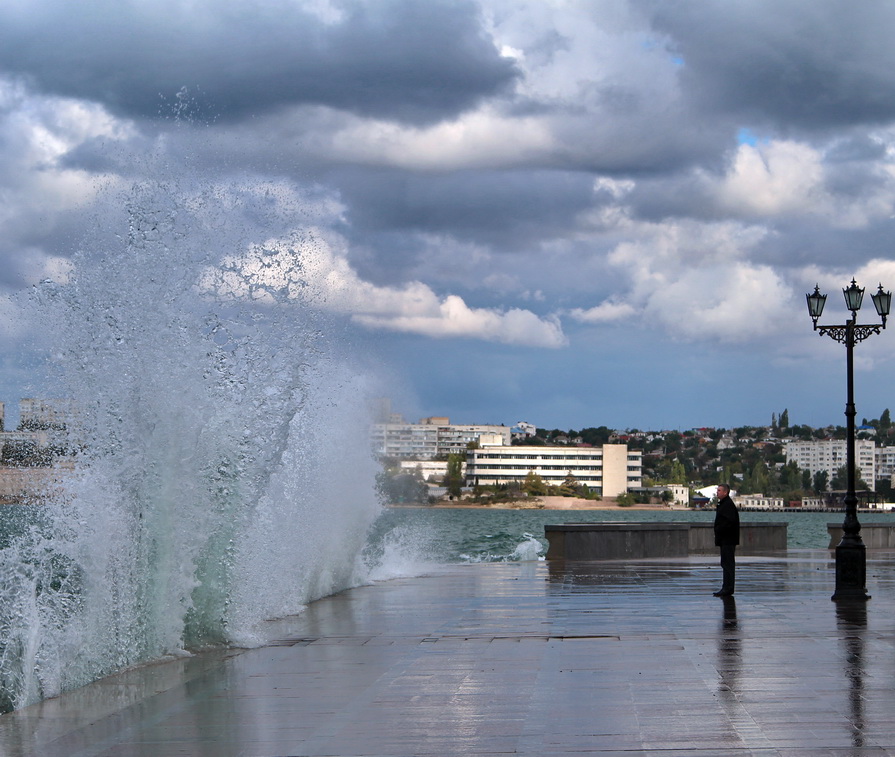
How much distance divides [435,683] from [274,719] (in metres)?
1.82

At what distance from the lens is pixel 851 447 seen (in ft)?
63.6

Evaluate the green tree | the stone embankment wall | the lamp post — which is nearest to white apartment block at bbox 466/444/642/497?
the green tree

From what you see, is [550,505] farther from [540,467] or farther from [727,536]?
[727,536]

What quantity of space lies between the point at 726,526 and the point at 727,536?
0.16 meters

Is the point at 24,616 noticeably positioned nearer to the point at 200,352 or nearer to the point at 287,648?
the point at 287,648

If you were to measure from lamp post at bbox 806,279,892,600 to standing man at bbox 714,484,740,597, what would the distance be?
4.87 ft

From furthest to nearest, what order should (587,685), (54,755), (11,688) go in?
1. (11,688)
2. (587,685)
3. (54,755)

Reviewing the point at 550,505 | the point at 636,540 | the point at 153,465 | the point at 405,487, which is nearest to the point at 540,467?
the point at 550,505

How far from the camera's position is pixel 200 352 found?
14109 mm

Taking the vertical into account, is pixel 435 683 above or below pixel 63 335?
below

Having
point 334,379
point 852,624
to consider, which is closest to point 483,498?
point 334,379

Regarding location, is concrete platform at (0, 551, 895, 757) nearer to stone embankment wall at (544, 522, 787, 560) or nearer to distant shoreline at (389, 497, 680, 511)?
stone embankment wall at (544, 522, 787, 560)

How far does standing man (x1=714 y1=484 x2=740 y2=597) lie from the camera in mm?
17984

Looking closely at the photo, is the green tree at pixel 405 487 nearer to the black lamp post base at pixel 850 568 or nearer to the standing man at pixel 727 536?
the standing man at pixel 727 536
